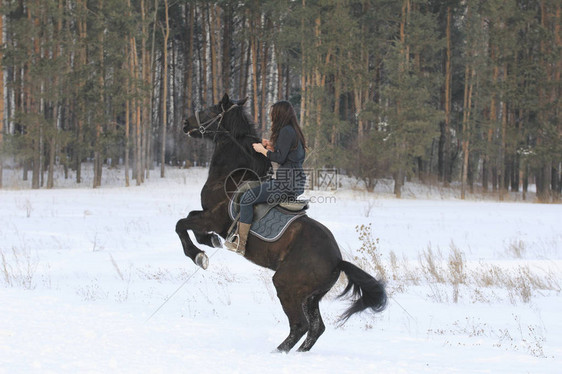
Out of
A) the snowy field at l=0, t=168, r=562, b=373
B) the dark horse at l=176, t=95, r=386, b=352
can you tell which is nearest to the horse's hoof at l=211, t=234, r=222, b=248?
the dark horse at l=176, t=95, r=386, b=352

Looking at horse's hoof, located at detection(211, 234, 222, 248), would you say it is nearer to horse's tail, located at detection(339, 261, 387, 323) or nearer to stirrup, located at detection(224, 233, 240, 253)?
stirrup, located at detection(224, 233, 240, 253)

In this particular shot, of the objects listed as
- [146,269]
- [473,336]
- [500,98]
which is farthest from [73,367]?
[500,98]

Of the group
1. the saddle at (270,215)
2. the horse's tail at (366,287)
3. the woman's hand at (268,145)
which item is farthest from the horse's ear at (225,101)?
the horse's tail at (366,287)

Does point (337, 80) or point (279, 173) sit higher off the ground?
point (337, 80)

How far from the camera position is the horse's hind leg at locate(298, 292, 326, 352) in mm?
5938

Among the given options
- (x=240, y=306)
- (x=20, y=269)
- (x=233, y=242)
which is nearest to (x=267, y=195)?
(x=233, y=242)

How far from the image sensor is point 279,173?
6.09 metres

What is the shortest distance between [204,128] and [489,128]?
32197 mm

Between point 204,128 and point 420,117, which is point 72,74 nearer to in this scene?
point 420,117

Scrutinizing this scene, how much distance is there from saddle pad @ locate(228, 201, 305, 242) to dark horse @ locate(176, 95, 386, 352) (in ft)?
0.20

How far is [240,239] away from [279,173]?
82 centimetres

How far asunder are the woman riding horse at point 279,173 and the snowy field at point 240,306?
4.34 feet

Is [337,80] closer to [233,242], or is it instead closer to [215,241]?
[215,241]

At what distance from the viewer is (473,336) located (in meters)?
7.35
